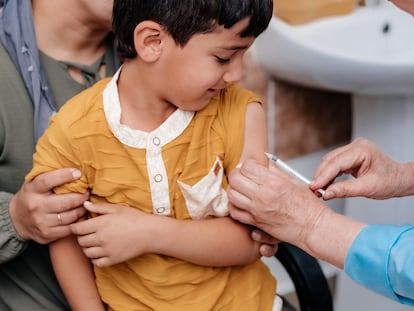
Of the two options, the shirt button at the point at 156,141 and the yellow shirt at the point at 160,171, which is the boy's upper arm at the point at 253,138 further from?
the shirt button at the point at 156,141

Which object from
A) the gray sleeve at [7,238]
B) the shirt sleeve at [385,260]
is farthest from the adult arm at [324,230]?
the gray sleeve at [7,238]

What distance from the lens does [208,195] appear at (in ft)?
4.10

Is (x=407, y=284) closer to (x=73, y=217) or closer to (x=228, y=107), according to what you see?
(x=228, y=107)

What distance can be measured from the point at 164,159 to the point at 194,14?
268 mm

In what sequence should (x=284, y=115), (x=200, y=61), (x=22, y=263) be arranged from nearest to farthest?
(x=200, y=61) < (x=22, y=263) < (x=284, y=115)

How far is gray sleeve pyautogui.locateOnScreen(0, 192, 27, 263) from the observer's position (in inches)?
51.6

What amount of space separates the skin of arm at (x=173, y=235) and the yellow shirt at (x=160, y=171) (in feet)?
0.08

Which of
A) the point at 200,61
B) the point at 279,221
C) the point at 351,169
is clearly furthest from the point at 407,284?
the point at 200,61

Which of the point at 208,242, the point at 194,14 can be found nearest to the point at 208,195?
the point at 208,242

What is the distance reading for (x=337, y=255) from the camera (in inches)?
44.5

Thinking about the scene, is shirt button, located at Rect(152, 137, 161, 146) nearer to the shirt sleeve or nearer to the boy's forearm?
the boy's forearm

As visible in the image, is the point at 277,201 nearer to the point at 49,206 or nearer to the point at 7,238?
the point at 49,206

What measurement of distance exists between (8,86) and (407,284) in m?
0.83

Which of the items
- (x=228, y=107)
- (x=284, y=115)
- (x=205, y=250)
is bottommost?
(x=284, y=115)
